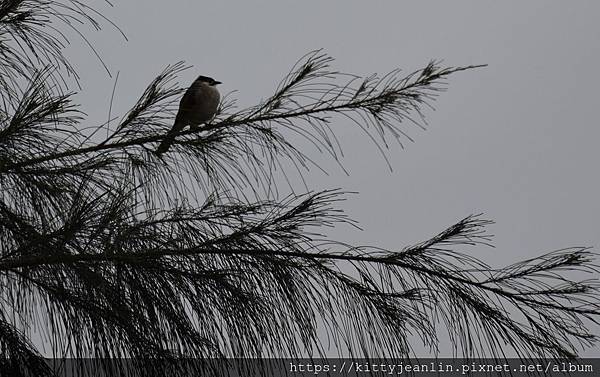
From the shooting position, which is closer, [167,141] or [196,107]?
[167,141]

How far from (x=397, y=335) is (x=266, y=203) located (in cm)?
50

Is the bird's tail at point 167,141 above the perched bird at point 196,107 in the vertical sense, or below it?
below

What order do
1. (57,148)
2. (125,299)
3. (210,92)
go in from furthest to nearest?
(210,92), (57,148), (125,299)

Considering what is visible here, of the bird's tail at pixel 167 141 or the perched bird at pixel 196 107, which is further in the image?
the perched bird at pixel 196 107

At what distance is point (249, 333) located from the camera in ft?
6.95

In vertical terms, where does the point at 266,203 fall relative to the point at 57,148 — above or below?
below

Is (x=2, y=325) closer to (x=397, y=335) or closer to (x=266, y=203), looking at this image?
(x=266, y=203)

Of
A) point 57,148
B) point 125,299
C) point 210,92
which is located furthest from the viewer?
point 210,92

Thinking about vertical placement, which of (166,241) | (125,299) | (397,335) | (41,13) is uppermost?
(41,13)

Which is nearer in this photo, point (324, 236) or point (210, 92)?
point (324, 236)

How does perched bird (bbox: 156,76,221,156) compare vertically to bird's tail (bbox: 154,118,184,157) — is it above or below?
above

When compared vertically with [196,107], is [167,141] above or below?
below

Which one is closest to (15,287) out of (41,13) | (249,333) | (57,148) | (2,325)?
(2,325)

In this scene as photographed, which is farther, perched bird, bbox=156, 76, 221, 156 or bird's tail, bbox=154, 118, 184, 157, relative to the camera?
perched bird, bbox=156, 76, 221, 156
